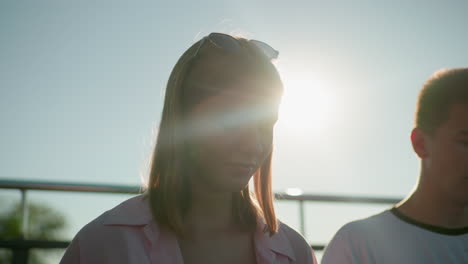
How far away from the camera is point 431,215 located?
8.21 feet

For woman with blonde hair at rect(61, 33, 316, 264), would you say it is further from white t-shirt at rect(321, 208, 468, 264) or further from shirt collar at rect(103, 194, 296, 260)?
white t-shirt at rect(321, 208, 468, 264)

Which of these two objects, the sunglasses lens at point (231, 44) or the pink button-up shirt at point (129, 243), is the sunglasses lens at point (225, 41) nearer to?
the sunglasses lens at point (231, 44)

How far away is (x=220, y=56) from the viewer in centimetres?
193

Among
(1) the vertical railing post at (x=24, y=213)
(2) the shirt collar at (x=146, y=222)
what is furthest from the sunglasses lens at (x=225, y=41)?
(1) the vertical railing post at (x=24, y=213)

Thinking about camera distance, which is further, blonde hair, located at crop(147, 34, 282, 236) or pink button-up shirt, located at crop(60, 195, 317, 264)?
blonde hair, located at crop(147, 34, 282, 236)

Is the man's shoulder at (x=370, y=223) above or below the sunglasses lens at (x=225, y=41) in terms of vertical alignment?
below

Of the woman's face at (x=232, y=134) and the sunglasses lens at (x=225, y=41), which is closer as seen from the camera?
the woman's face at (x=232, y=134)

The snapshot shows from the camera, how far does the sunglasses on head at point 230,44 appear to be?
194 centimetres

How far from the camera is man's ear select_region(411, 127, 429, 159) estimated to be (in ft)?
8.45

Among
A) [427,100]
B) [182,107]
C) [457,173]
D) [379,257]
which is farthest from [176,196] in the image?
[427,100]

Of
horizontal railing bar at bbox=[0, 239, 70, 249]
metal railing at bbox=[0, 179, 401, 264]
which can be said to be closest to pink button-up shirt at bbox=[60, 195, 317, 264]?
metal railing at bbox=[0, 179, 401, 264]

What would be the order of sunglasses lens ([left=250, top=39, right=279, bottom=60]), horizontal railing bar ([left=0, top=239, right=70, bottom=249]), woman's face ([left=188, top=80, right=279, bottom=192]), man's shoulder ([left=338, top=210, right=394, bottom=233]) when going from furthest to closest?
horizontal railing bar ([left=0, top=239, right=70, bottom=249]) → man's shoulder ([left=338, top=210, right=394, bottom=233]) → sunglasses lens ([left=250, top=39, right=279, bottom=60]) → woman's face ([left=188, top=80, right=279, bottom=192])

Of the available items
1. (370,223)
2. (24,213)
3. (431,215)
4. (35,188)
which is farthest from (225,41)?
(24,213)

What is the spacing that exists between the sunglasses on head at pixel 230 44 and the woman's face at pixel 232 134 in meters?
0.18
